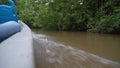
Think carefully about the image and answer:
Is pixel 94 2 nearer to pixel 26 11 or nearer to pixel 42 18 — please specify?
pixel 42 18

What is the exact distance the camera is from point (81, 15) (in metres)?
8.77

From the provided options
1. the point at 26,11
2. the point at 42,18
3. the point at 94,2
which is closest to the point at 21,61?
the point at 94,2

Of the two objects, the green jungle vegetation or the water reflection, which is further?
the green jungle vegetation

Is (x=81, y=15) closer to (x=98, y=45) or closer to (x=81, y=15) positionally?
(x=81, y=15)

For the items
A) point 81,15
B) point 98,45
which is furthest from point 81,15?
point 98,45

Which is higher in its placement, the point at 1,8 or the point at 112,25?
the point at 1,8

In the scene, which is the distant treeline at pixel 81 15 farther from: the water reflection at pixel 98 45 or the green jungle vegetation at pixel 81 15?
the water reflection at pixel 98 45

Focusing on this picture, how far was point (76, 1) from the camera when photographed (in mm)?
8969

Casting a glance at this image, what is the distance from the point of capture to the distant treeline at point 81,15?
702cm

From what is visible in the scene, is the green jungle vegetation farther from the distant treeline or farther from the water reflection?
the water reflection

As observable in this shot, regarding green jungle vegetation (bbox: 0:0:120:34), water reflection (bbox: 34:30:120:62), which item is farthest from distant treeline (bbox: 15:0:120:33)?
water reflection (bbox: 34:30:120:62)

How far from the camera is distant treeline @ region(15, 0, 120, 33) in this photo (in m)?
7.02

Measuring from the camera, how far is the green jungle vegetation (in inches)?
276

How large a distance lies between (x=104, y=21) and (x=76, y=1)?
2.21m
